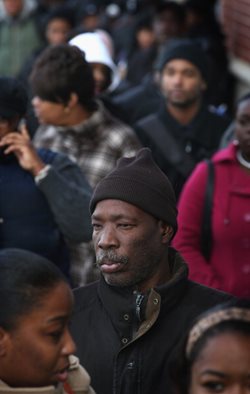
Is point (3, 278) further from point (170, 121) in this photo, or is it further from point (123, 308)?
point (170, 121)

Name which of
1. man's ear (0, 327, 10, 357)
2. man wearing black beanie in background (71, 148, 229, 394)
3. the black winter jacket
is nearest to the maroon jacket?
man wearing black beanie in background (71, 148, 229, 394)

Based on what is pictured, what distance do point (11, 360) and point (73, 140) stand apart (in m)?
2.88

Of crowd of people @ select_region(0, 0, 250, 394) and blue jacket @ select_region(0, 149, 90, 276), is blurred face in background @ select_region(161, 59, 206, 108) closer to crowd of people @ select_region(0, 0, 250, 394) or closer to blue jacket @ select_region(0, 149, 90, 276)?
crowd of people @ select_region(0, 0, 250, 394)

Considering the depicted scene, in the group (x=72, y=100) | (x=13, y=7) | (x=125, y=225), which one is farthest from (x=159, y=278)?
(x=13, y=7)

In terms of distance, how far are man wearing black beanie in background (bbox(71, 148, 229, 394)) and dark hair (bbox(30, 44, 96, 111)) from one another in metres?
1.70

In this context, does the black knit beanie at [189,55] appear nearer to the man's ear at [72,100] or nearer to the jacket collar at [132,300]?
the man's ear at [72,100]

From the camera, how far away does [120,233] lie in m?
3.91

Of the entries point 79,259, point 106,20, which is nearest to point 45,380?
point 79,259

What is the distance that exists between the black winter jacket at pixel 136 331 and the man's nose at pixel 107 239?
0.14m

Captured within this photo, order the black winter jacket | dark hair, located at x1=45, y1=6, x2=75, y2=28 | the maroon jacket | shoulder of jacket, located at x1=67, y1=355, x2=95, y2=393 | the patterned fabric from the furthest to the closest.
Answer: dark hair, located at x1=45, y1=6, x2=75, y2=28 → the patterned fabric → the maroon jacket → the black winter jacket → shoulder of jacket, located at x1=67, y1=355, x2=95, y2=393

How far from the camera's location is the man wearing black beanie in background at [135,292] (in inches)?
147

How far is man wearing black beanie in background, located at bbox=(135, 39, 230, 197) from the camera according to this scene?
644 centimetres

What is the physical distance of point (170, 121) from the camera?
22.0 ft

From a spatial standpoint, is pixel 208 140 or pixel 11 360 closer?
pixel 11 360
